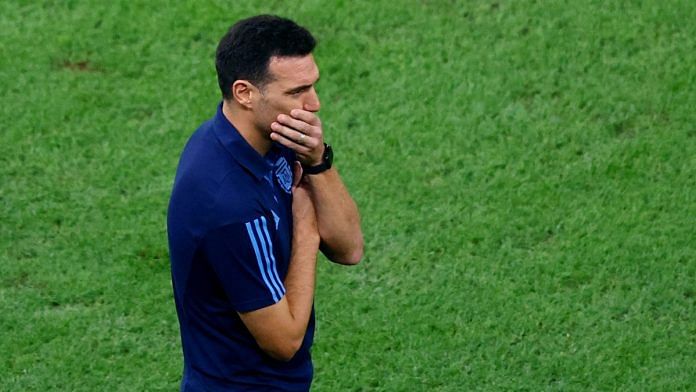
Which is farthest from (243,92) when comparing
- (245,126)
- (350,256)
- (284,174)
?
(350,256)

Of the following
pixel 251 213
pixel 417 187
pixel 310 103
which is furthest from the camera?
pixel 417 187

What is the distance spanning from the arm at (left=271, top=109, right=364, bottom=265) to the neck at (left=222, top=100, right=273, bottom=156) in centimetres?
10

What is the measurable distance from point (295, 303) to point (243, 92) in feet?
2.36

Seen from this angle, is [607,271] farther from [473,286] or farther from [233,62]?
[233,62]

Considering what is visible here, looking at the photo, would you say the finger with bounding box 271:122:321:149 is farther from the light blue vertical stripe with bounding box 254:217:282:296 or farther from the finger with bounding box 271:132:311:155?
the light blue vertical stripe with bounding box 254:217:282:296

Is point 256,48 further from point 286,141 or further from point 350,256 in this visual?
point 350,256

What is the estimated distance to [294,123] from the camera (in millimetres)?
4078

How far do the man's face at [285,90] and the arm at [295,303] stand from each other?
1.27 ft

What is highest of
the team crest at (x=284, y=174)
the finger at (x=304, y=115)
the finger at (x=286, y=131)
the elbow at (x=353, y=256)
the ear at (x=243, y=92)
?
the ear at (x=243, y=92)

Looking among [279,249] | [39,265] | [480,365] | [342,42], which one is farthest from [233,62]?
[342,42]

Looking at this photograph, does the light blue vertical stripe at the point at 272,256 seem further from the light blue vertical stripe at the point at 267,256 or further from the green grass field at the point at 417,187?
the green grass field at the point at 417,187

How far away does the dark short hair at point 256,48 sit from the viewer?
408 centimetres

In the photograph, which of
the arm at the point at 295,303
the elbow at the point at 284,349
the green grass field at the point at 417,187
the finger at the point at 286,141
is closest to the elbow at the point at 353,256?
the arm at the point at 295,303

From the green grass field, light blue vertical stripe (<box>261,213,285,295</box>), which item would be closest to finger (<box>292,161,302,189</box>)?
light blue vertical stripe (<box>261,213,285,295</box>)
